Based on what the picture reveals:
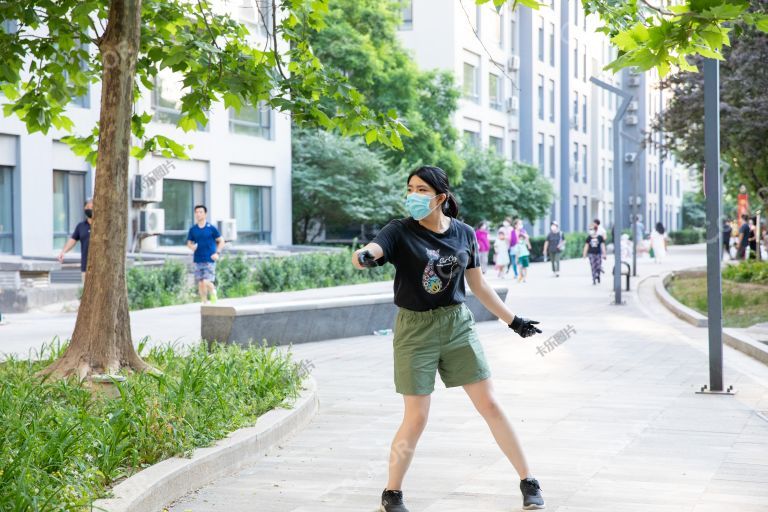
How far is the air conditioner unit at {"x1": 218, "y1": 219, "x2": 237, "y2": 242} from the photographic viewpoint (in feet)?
99.1

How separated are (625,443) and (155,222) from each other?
20.9 meters


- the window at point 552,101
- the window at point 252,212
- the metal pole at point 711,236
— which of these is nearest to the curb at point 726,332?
the metal pole at point 711,236

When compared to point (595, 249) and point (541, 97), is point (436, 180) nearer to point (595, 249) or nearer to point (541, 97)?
point (595, 249)

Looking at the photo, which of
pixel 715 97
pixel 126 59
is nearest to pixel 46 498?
pixel 126 59

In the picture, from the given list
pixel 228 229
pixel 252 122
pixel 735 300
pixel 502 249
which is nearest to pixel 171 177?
pixel 228 229

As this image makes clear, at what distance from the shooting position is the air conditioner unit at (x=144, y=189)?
26.4m

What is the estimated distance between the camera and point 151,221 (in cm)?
2681

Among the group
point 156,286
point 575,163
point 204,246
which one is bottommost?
point 156,286

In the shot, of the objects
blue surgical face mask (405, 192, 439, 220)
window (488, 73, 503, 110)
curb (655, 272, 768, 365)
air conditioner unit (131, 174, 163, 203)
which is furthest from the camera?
window (488, 73, 503, 110)

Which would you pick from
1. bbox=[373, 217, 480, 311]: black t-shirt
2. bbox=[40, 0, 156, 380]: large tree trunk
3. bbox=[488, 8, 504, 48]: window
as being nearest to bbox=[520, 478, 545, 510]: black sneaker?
bbox=[373, 217, 480, 311]: black t-shirt

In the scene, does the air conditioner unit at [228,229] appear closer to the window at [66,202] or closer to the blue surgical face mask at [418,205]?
the window at [66,202]

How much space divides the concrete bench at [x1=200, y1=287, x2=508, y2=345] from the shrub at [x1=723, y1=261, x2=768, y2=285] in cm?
1141

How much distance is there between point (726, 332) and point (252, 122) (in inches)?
821

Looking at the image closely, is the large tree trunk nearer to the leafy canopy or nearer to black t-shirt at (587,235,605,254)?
the leafy canopy
